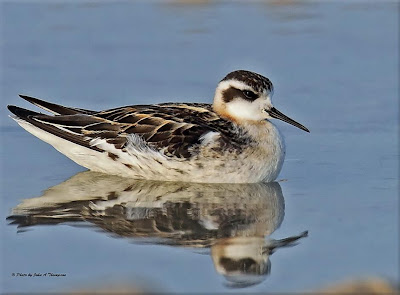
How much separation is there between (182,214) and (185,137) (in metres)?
1.45

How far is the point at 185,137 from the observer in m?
11.9

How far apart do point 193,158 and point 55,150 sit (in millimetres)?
2495

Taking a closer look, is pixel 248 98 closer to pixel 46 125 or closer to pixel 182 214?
pixel 182 214

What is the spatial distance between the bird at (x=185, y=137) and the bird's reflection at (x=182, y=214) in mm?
167

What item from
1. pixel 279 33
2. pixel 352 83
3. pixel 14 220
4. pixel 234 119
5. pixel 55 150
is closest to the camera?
pixel 14 220

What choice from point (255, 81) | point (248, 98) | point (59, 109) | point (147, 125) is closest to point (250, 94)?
point (248, 98)

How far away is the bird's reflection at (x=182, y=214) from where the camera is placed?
31.6 ft

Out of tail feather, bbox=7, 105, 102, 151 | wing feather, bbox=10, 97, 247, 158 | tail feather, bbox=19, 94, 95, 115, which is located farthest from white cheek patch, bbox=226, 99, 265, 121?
tail feather, bbox=19, 94, 95, 115

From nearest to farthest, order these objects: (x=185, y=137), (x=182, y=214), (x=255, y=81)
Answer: (x=182, y=214) < (x=185, y=137) < (x=255, y=81)

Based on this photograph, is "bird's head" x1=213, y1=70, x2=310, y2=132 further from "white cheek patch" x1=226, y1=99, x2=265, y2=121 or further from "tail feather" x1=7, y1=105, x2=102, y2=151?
"tail feather" x1=7, y1=105, x2=102, y2=151

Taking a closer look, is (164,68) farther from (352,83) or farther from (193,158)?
(193,158)

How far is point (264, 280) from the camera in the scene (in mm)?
8938

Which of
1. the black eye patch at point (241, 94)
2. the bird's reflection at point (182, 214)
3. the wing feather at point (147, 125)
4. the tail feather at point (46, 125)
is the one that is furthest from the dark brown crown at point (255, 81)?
the tail feather at point (46, 125)

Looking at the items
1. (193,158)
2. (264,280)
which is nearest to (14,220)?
(193,158)
